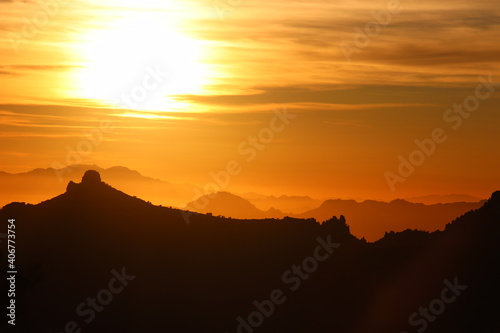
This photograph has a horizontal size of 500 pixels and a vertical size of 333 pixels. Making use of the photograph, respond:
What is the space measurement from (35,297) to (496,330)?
55108 millimetres

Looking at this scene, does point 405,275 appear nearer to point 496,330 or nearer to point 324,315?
point 324,315

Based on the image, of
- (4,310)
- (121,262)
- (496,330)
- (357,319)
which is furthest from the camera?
(121,262)

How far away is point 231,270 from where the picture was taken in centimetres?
11556

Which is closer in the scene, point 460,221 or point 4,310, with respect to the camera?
point 4,310

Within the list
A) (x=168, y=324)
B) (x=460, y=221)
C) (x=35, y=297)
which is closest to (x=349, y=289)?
(x=460, y=221)

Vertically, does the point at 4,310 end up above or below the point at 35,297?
below

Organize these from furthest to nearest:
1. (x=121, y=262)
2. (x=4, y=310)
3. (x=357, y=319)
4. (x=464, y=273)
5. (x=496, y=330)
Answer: (x=121, y=262), (x=357, y=319), (x=464, y=273), (x=496, y=330), (x=4, y=310)

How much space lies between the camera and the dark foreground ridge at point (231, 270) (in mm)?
100688

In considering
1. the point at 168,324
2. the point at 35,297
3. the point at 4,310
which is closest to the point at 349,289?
the point at 168,324

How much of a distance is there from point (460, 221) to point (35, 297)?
5405 centimetres

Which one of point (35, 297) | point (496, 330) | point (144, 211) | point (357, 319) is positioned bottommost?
point (496, 330)

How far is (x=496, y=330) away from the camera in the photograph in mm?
87938

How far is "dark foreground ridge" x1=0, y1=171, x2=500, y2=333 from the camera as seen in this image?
330 feet

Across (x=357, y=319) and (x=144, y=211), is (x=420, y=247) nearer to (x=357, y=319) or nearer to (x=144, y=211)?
(x=357, y=319)
